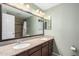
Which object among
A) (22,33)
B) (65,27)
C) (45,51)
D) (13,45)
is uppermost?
(65,27)

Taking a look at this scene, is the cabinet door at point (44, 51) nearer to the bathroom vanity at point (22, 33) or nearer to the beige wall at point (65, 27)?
the bathroom vanity at point (22, 33)

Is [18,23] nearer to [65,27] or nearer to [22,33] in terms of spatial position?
[22,33]

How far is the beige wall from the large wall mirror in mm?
298

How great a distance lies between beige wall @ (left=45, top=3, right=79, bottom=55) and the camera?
164 cm

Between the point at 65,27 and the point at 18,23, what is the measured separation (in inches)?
35.9

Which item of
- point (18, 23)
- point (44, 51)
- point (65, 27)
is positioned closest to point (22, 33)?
point (18, 23)

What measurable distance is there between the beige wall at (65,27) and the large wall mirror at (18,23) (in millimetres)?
298

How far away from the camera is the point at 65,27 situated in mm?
1736

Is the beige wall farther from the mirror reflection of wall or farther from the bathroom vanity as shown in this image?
the bathroom vanity

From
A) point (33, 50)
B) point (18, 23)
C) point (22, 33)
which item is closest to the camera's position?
point (33, 50)

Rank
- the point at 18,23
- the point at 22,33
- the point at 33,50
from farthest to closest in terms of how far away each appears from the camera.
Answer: the point at 22,33, the point at 18,23, the point at 33,50

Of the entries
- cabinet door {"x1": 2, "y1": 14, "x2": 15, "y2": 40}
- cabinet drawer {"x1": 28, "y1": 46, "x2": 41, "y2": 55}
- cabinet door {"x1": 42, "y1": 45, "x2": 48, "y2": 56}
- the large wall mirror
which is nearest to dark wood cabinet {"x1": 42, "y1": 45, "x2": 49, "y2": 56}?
cabinet door {"x1": 42, "y1": 45, "x2": 48, "y2": 56}

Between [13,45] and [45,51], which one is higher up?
[13,45]

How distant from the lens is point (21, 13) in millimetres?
1946
